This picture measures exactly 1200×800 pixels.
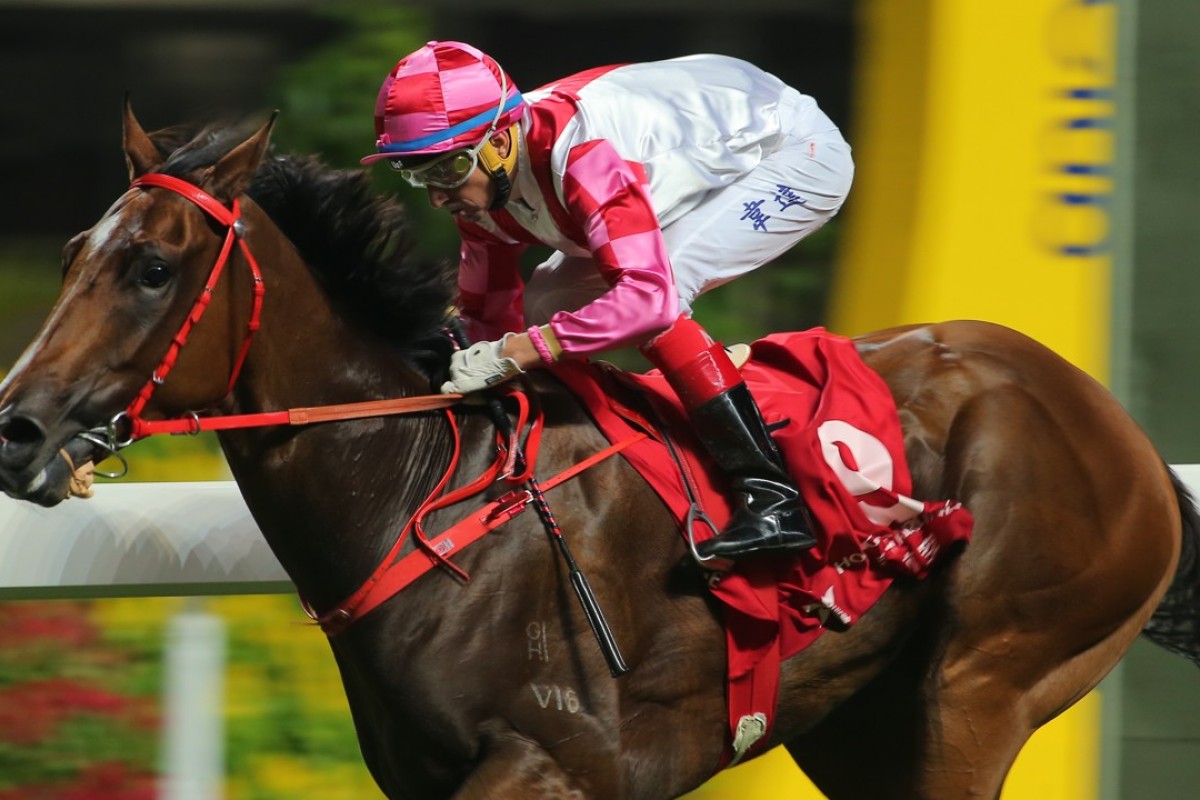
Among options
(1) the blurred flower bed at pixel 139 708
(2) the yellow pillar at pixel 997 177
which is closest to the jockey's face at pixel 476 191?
(1) the blurred flower bed at pixel 139 708

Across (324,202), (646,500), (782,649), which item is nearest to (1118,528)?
(782,649)

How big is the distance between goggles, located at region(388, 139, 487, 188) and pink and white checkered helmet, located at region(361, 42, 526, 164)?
0.02 metres

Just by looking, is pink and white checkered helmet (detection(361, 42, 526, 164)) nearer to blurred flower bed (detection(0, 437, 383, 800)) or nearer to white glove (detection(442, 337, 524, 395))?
white glove (detection(442, 337, 524, 395))

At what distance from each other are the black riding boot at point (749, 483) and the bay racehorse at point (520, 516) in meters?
0.14

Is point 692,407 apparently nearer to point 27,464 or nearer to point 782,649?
point 782,649

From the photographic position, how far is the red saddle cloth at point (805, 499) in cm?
332

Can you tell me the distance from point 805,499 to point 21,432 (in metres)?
1.43

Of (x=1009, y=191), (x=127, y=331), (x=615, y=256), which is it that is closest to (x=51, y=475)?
(x=127, y=331)

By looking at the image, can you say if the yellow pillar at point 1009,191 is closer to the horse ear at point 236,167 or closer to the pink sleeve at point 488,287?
the pink sleeve at point 488,287

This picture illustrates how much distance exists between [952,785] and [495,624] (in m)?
1.08

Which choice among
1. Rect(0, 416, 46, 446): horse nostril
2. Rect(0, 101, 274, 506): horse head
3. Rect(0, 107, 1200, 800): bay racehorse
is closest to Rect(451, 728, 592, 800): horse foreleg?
Rect(0, 107, 1200, 800): bay racehorse

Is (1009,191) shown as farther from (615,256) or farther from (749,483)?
(615,256)

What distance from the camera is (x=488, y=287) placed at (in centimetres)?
368

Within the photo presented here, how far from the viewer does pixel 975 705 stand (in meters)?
3.56
